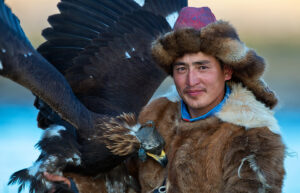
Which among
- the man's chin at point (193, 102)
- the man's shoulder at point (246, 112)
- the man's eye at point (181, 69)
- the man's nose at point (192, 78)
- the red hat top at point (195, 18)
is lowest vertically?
the man's shoulder at point (246, 112)

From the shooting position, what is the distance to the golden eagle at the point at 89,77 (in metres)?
2.76

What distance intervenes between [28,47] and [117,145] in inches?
34.3

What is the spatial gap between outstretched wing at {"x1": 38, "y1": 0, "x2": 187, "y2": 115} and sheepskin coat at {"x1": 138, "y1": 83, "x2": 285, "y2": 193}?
1181mm

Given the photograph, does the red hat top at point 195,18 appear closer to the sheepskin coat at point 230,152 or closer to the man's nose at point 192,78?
the man's nose at point 192,78

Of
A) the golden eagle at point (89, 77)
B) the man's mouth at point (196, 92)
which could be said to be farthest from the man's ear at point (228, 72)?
the golden eagle at point (89, 77)

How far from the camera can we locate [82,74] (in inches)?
146

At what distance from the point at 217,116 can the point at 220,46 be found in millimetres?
390

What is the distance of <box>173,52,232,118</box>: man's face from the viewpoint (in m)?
2.45

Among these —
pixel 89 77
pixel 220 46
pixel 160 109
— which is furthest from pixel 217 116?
pixel 89 77

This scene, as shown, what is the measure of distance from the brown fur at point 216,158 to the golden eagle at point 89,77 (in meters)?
0.16

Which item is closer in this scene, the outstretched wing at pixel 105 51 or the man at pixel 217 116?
the man at pixel 217 116

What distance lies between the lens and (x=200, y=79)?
8.09ft

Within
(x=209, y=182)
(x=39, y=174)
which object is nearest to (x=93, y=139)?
(x=39, y=174)

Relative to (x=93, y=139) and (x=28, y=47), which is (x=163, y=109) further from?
(x=28, y=47)
